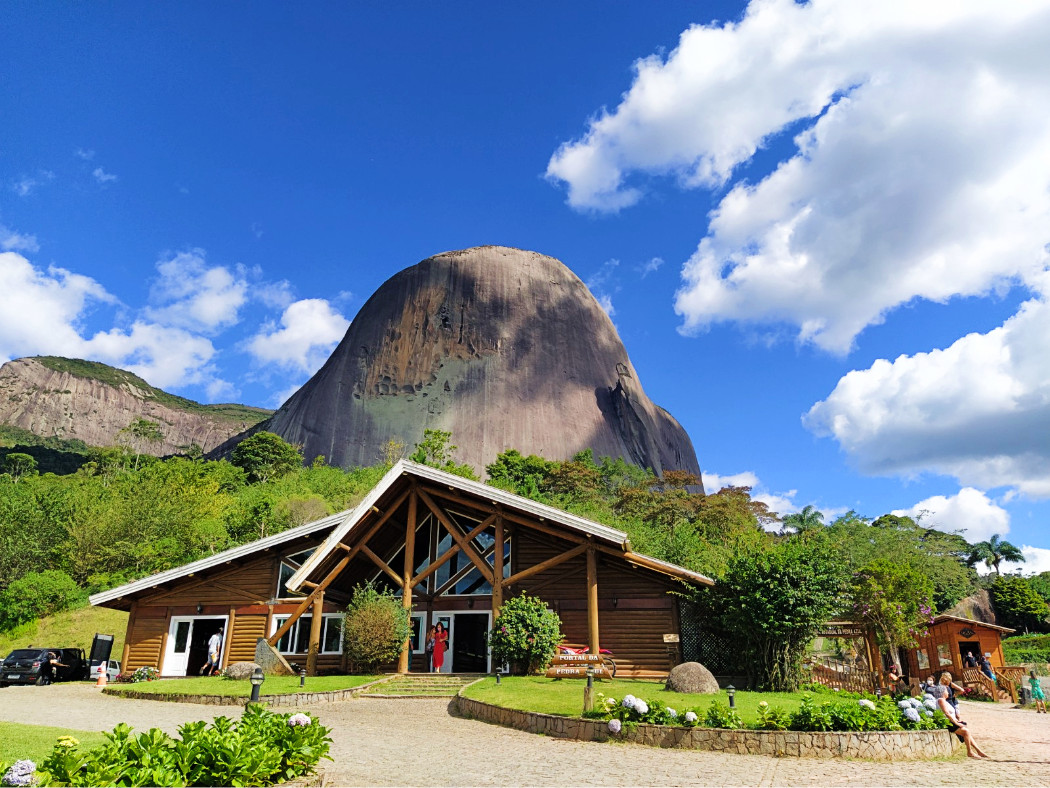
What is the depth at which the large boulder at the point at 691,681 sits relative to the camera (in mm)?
12508

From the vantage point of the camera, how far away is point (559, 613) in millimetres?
19000

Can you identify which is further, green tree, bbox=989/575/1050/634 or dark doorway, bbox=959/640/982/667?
green tree, bbox=989/575/1050/634

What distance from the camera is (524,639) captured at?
16141 mm

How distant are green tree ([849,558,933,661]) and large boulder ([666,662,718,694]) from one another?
21.5 feet

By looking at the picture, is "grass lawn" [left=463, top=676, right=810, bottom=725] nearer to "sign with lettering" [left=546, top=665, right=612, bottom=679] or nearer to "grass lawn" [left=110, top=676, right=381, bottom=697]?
"sign with lettering" [left=546, top=665, right=612, bottom=679]

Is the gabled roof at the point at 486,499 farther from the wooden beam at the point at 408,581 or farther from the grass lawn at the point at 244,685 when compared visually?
the grass lawn at the point at 244,685

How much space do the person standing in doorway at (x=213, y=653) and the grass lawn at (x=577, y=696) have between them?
1036 centimetres

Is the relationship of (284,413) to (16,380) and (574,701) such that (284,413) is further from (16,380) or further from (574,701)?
(574,701)

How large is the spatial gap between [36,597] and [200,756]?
103ft

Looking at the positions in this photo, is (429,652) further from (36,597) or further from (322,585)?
(36,597)

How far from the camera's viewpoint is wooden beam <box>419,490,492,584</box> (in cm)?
1766

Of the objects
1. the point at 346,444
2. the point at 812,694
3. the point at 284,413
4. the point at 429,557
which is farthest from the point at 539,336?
the point at 812,694

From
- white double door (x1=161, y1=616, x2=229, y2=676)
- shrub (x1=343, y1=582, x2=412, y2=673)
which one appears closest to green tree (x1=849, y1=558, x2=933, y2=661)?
shrub (x1=343, y1=582, x2=412, y2=673)

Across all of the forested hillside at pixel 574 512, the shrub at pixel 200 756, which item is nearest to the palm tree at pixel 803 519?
the forested hillside at pixel 574 512
